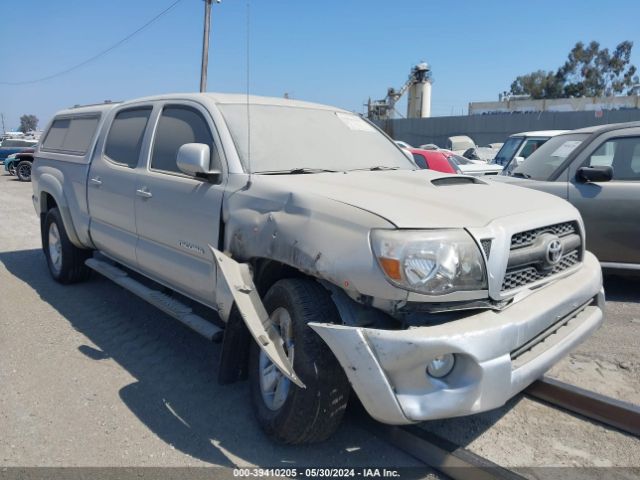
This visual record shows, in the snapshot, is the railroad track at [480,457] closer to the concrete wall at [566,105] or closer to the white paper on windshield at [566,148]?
the white paper on windshield at [566,148]

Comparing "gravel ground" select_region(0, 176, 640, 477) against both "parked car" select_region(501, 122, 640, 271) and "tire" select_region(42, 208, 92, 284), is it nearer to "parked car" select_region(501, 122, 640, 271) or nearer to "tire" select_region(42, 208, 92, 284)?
"parked car" select_region(501, 122, 640, 271)

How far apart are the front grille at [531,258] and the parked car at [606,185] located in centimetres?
240

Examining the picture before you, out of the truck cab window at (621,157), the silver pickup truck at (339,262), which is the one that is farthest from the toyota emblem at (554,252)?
the truck cab window at (621,157)

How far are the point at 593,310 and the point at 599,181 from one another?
2515mm

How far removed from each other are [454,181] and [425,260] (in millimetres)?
1287

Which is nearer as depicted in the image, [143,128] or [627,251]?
[143,128]

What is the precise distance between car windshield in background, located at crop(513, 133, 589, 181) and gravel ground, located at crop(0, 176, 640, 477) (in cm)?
159

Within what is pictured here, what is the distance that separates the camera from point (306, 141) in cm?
401

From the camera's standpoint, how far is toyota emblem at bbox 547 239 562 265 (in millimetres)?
2966

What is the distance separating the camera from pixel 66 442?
3145 millimetres

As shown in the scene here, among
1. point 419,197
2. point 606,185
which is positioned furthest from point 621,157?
point 419,197

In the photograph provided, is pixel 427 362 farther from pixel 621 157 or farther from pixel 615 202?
pixel 621 157

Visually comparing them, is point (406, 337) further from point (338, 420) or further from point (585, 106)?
point (585, 106)

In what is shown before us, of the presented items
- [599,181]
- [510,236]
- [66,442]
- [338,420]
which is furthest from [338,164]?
[599,181]
